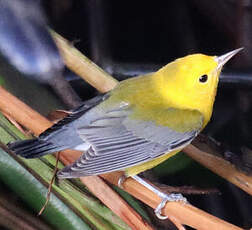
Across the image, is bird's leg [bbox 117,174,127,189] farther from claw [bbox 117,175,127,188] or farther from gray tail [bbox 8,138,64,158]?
gray tail [bbox 8,138,64,158]

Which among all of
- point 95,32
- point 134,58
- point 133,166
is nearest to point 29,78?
point 133,166

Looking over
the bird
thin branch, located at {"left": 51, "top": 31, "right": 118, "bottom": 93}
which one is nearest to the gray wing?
the bird

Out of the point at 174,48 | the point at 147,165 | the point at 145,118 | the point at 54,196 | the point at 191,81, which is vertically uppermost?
the point at 174,48

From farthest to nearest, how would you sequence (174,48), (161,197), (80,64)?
(174,48) < (80,64) < (161,197)

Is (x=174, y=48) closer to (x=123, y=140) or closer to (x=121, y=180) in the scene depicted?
(x=123, y=140)

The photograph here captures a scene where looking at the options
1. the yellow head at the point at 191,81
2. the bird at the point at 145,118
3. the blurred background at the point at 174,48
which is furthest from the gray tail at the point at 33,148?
the yellow head at the point at 191,81

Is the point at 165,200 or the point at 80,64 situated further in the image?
the point at 80,64

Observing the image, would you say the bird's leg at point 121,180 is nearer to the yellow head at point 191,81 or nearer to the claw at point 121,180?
the claw at point 121,180

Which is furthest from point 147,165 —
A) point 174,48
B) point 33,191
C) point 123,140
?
point 174,48
